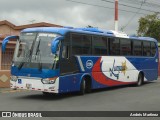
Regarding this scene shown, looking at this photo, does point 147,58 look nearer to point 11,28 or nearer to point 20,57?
point 20,57

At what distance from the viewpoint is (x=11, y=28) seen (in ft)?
111

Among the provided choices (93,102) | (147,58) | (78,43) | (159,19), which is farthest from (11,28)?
(159,19)

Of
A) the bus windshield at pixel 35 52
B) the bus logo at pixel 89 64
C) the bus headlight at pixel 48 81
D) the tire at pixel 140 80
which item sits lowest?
the tire at pixel 140 80

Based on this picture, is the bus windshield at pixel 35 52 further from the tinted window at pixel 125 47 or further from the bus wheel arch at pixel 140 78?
the bus wheel arch at pixel 140 78

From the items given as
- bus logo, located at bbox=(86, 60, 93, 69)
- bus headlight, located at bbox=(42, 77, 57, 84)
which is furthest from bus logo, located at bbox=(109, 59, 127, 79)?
bus headlight, located at bbox=(42, 77, 57, 84)

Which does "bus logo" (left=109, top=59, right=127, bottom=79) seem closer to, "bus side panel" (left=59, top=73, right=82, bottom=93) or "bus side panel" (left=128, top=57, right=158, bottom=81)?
"bus side panel" (left=128, top=57, right=158, bottom=81)

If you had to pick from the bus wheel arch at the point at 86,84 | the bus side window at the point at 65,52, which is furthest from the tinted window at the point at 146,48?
the bus side window at the point at 65,52

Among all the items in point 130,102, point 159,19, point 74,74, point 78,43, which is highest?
point 159,19

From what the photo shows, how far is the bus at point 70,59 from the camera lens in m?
14.9

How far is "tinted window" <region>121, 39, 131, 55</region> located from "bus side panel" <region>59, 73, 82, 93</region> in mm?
4777

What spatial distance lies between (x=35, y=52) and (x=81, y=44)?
8.48 ft

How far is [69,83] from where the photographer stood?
51.8ft

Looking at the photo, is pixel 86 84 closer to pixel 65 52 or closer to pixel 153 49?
pixel 65 52

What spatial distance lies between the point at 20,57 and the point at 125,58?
7.27m
